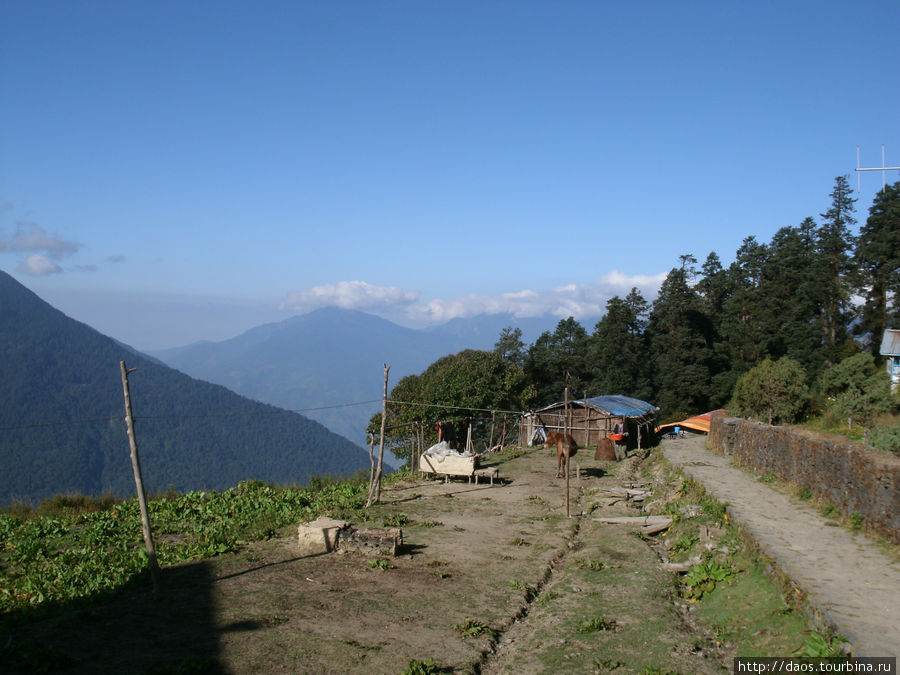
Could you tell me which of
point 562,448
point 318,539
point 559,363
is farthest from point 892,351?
point 318,539

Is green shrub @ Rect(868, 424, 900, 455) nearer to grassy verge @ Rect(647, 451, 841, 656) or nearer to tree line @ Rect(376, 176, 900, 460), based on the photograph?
grassy verge @ Rect(647, 451, 841, 656)

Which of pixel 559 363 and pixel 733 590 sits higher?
pixel 559 363

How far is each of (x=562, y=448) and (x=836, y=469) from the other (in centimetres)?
664

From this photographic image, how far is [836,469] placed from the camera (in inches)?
436

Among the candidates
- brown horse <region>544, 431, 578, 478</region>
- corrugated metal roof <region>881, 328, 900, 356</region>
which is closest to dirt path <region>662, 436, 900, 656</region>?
brown horse <region>544, 431, 578, 478</region>

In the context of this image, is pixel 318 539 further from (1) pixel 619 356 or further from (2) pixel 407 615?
(1) pixel 619 356

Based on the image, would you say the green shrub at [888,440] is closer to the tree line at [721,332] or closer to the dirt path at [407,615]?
the dirt path at [407,615]

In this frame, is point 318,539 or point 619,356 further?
point 619,356

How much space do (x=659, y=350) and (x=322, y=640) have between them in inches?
2013

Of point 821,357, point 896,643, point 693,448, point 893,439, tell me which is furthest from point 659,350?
point 896,643

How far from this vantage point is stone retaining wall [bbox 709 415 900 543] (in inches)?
357

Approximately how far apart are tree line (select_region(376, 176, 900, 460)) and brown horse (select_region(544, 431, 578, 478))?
10.3m

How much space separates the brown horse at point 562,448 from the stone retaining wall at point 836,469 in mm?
4738

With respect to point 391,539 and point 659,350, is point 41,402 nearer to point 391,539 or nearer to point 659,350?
point 659,350
